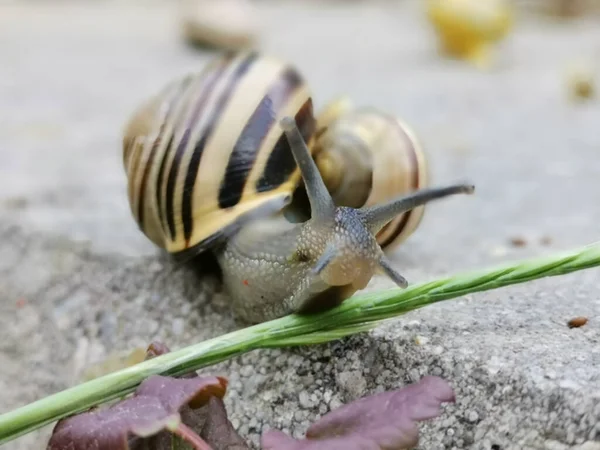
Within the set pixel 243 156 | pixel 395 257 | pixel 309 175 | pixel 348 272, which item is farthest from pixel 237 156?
pixel 395 257

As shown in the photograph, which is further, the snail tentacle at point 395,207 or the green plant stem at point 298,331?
the snail tentacle at point 395,207

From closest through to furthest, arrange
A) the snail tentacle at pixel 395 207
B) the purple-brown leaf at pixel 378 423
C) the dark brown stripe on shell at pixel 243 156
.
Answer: the purple-brown leaf at pixel 378 423 < the snail tentacle at pixel 395 207 < the dark brown stripe on shell at pixel 243 156

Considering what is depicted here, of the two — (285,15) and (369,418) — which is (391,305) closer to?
(369,418)

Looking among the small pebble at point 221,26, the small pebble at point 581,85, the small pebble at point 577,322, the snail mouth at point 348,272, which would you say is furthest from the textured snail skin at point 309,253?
the small pebble at point 221,26

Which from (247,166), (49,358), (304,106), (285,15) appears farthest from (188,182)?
(285,15)

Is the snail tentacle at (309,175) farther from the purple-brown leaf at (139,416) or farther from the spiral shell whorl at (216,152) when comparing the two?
the purple-brown leaf at (139,416)

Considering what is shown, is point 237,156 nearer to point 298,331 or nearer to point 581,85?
point 298,331
